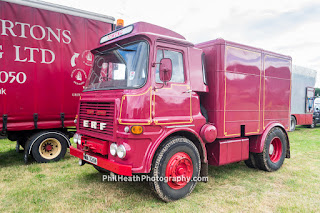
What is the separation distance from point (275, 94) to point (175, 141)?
10.3 feet

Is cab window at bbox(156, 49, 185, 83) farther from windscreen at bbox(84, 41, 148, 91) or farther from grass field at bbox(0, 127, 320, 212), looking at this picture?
grass field at bbox(0, 127, 320, 212)

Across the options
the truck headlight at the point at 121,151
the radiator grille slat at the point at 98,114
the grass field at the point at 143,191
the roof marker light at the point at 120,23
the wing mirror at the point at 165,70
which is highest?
the roof marker light at the point at 120,23

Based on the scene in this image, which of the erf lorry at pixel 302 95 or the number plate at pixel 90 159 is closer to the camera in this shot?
the number plate at pixel 90 159

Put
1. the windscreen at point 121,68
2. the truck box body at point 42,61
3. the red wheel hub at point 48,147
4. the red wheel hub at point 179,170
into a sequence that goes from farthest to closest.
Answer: the red wheel hub at point 48,147
the truck box body at point 42,61
the red wheel hub at point 179,170
the windscreen at point 121,68

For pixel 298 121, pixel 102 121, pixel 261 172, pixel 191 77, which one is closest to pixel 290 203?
pixel 261 172

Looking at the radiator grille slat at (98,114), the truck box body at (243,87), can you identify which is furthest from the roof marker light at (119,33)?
the truck box body at (243,87)

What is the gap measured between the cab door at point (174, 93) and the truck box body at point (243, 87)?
A: 2.39 feet

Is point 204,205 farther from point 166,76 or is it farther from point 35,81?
point 35,81

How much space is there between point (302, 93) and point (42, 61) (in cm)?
1360

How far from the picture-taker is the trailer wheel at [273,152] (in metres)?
5.45

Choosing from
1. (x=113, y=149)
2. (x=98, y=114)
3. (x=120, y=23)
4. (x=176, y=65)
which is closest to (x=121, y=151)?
(x=113, y=149)

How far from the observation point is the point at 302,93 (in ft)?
45.7

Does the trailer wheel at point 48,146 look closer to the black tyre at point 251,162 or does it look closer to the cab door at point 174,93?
the cab door at point 174,93

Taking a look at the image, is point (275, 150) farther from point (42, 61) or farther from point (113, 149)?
point (42, 61)
